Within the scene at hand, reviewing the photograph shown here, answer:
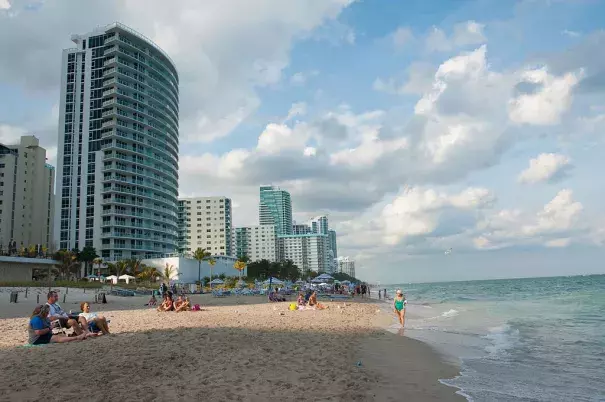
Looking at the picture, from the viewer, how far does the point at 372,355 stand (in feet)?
37.1

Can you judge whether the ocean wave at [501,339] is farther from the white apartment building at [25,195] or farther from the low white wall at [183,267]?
the white apartment building at [25,195]

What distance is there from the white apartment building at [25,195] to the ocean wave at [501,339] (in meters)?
113

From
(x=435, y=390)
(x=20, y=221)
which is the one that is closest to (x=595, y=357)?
(x=435, y=390)

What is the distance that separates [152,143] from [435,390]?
9804cm

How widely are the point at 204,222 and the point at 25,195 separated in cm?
6303

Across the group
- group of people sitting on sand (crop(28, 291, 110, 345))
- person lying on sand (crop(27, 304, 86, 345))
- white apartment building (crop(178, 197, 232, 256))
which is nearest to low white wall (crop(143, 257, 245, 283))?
white apartment building (crop(178, 197, 232, 256))

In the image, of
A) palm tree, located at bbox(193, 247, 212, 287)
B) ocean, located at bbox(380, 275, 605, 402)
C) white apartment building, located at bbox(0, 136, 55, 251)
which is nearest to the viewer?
ocean, located at bbox(380, 275, 605, 402)

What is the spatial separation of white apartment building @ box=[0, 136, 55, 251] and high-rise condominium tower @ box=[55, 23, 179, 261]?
27820 mm

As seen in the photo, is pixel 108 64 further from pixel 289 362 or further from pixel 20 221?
pixel 289 362

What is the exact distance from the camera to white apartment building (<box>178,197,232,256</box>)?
166000 millimetres

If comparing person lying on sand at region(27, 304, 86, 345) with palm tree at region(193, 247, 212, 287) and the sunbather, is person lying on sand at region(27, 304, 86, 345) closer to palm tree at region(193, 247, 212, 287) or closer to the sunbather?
the sunbather

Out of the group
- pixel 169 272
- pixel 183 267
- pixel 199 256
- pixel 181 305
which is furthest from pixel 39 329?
pixel 183 267

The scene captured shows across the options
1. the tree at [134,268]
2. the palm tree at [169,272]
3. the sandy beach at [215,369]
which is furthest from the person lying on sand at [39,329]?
the palm tree at [169,272]

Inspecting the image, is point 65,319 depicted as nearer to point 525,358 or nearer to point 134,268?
point 525,358
